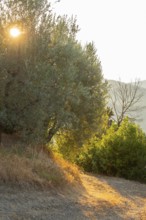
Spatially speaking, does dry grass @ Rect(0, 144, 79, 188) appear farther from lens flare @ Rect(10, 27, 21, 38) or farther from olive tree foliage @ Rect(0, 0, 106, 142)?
lens flare @ Rect(10, 27, 21, 38)

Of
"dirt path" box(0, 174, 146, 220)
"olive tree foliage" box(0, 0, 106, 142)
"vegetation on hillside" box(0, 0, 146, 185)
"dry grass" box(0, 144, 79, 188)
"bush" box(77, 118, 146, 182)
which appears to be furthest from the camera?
"bush" box(77, 118, 146, 182)

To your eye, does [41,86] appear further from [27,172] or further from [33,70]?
[27,172]

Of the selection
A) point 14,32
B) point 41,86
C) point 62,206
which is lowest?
point 62,206

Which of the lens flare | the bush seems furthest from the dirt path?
the bush

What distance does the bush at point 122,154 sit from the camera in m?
24.8

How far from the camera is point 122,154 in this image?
2533 centimetres

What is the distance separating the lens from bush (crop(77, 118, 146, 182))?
24.8 metres

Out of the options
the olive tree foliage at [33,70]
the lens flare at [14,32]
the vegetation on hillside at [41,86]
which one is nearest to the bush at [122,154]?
the vegetation on hillside at [41,86]

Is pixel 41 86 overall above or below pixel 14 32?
below

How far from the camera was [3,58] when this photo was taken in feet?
55.4

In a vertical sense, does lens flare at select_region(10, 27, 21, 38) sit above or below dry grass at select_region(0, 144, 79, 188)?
above

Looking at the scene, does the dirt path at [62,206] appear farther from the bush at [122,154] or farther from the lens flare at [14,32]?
the bush at [122,154]

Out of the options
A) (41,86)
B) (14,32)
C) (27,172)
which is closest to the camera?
(27,172)

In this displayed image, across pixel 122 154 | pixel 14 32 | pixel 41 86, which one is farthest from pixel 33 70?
pixel 122 154
